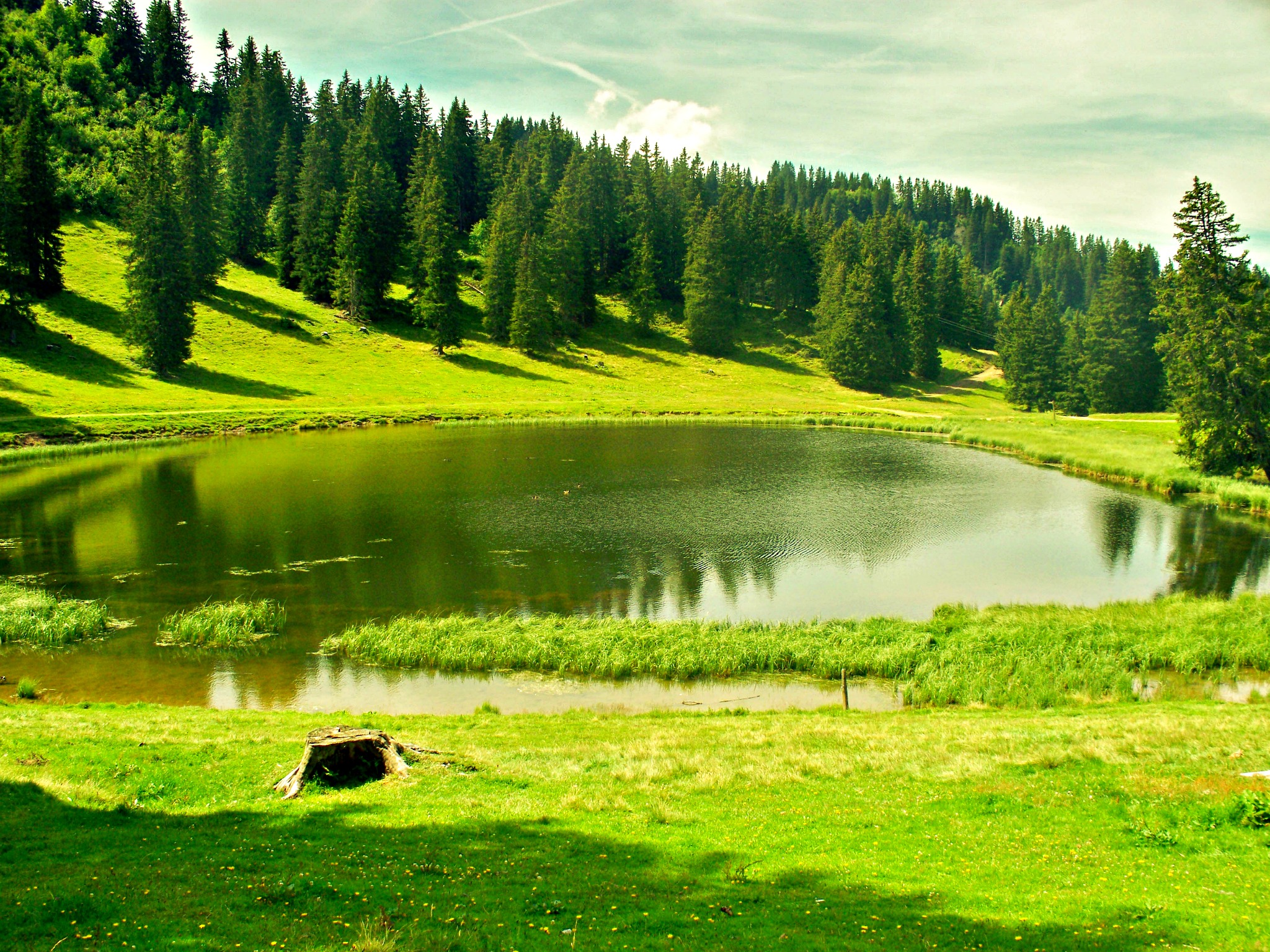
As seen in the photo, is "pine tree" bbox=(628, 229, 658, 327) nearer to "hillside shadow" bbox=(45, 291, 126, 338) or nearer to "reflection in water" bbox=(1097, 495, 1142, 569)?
"hillside shadow" bbox=(45, 291, 126, 338)

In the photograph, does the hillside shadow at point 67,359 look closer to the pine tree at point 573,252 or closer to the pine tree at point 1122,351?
the pine tree at point 573,252

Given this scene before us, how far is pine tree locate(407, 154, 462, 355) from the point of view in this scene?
98.8m

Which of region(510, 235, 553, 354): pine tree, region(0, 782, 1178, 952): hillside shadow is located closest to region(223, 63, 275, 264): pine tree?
region(510, 235, 553, 354): pine tree

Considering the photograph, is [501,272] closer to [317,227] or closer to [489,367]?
[489,367]

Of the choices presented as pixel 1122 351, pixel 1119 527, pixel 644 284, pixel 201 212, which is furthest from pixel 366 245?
pixel 1122 351

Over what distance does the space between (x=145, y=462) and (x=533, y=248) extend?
61.9 meters

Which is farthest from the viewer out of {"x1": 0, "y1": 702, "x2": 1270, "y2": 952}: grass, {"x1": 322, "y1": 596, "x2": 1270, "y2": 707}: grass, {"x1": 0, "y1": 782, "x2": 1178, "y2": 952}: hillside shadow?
{"x1": 322, "y1": 596, "x2": 1270, "y2": 707}: grass

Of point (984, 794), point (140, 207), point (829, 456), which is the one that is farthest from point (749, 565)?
point (140, 207)

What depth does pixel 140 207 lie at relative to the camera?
262 ft

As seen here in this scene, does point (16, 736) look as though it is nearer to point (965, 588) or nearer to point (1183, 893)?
point (1183, 893)

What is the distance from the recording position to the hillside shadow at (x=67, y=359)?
7244cm

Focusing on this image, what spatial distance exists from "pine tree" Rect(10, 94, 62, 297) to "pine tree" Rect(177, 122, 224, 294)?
12223 millimetres

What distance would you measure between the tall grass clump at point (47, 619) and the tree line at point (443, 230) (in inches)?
2363

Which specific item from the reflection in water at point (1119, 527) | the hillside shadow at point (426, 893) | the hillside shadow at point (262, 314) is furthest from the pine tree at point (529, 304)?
the hillside shadow at point (426, 893)
